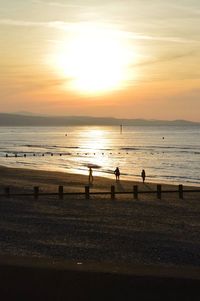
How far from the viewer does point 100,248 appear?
48.6 ft

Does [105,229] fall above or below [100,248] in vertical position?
above

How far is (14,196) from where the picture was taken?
1028 inches

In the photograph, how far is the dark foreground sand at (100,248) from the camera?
286cm

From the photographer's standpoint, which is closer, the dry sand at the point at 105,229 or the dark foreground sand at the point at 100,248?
the dark foreground sand at the point at 100,248

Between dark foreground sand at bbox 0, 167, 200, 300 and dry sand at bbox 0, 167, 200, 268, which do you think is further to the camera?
dry sand at bbox 0, 167, 200, 268

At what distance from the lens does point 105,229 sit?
1816cm

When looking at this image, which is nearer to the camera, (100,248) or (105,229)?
(100,248)

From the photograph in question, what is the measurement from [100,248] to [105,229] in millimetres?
3333

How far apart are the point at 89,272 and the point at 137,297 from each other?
33 cm

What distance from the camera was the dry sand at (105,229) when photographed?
548 inches

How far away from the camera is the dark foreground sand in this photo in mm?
2857

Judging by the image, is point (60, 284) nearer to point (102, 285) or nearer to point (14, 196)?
point (102, 285)

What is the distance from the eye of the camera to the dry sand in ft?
45.7

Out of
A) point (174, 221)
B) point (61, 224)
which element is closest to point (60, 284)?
point (61, 224)
